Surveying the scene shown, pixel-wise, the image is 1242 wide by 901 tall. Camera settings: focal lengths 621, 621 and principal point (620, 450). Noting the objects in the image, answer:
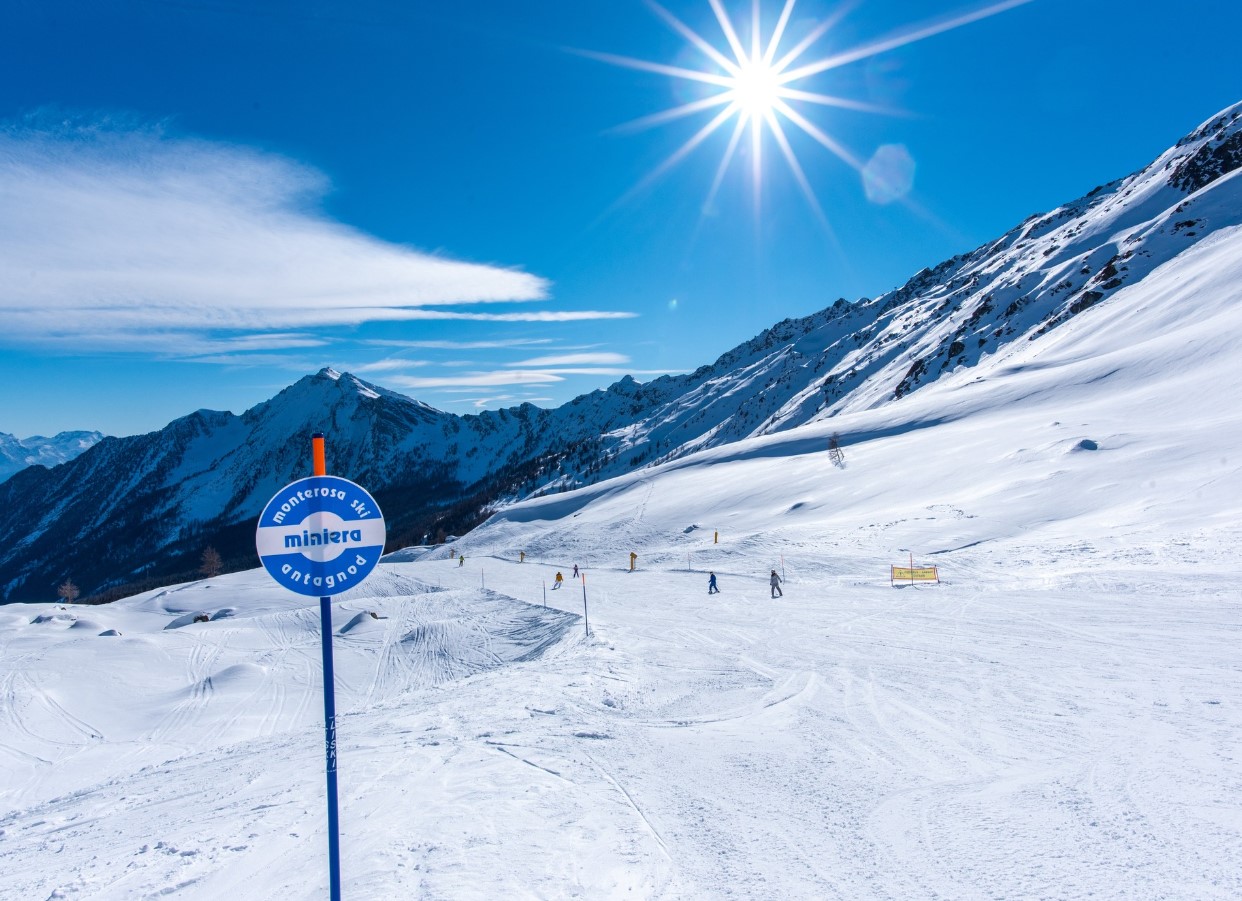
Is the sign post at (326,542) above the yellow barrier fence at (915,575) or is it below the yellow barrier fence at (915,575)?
above

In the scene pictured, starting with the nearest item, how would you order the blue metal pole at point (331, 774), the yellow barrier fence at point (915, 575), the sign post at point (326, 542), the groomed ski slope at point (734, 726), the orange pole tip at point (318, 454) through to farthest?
the blue metal pole at point (331, 774) < the sign post at point (326, 542) < the orange pole tip at point (318, 454) < the groomed ski slope at point (734, 726) < the yellow barrier fence at point (915, 575)

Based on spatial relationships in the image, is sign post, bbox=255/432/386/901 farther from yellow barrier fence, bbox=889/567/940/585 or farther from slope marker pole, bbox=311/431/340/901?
yellow barrier fence, bbox=889/567/940/585

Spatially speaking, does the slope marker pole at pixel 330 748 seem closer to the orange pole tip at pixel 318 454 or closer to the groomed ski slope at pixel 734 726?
the orange pole tip at pixel 318 454

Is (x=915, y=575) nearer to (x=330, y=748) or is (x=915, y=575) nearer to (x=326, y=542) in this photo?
(x=330, y=748)

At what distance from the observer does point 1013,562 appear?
2377 cm

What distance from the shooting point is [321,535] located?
4.57 meters

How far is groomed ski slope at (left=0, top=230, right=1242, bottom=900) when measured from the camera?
544 centimetres

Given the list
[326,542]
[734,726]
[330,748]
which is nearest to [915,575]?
[734,726]

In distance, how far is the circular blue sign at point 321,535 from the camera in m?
4.41

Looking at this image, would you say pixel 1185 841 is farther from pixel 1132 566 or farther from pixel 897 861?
pixel 1132 566

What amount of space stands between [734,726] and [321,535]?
6907mm

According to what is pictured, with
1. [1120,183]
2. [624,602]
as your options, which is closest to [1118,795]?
[624,602]

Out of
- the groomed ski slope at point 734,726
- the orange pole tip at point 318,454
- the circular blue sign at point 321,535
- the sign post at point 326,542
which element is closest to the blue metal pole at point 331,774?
the sign post at point 326,542

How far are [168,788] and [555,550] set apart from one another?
41784mm
